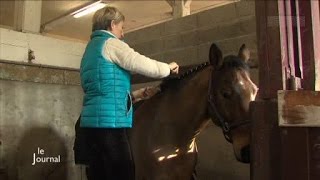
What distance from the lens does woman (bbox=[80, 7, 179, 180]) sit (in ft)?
5.64

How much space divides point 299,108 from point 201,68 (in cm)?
112

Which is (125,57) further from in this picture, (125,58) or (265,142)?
(265,142)

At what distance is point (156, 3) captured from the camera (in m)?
7.13

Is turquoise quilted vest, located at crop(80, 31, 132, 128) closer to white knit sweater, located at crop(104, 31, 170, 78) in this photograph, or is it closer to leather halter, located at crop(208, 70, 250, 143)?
white knit sweater, located at crop(104, 31, 170, 78)

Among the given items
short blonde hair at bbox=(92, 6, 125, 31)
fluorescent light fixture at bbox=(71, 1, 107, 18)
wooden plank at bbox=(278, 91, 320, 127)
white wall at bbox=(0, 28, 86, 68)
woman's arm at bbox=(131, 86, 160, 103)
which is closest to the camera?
wooden plank at bbox=(278, 91, 320, 127)

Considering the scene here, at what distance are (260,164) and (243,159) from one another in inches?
28.2

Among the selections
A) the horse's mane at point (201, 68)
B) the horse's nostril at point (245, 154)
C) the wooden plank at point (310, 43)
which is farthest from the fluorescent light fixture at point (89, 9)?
the wooden plank at point (310, 43)

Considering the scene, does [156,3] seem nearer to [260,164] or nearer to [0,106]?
[0,106]

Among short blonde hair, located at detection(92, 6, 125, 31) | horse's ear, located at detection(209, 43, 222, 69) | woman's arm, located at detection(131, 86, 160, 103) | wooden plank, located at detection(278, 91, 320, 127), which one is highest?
short blonde hair, located at detection(92, 6, 125, 31)

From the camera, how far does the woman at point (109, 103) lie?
1.72 meters

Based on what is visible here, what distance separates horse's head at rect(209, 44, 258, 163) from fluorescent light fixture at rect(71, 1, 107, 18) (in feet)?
16.5

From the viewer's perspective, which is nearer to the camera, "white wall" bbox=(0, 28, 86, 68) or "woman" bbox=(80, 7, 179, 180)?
"woman" bbox=(80, 7, 179, 180)

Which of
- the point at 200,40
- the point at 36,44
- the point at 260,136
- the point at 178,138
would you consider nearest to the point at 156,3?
the point at 36,44

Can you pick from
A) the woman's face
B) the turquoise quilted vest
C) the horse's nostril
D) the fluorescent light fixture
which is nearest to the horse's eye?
the horse's nostril
